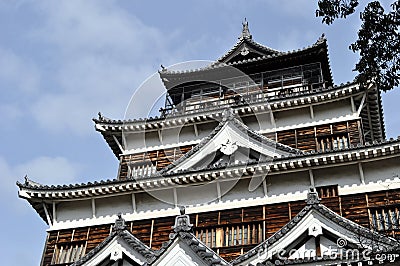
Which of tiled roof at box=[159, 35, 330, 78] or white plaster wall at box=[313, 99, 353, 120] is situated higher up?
tiled roof at box=[159, 35, 330, 78]

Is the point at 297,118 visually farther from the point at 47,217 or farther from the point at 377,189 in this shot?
the point at 47,217

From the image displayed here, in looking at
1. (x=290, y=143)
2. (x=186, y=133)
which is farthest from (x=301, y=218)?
(x=186, y=133)

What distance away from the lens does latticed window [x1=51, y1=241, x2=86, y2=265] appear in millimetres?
20297

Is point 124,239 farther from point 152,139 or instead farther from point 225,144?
point 152,139

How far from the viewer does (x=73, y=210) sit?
21312mm

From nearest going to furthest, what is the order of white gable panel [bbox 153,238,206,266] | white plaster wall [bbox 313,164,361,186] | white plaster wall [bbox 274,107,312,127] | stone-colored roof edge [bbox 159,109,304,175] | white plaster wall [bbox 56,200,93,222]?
white gable panel [bbox 153,238,206,266], white plaster wall [bbox 313,164,361,186], stone-colored roof edge [bbox 159,109,304,175], white plaster wall [bbox 56,200,93,222], white plaster wall [bbox 274,107,312,127]

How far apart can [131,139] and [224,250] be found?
8.23 m

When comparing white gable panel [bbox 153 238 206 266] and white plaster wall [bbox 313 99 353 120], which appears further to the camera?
white plaster wall [bbox 313 99 353 120]

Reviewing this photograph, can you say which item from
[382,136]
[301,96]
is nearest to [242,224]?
[301,96]

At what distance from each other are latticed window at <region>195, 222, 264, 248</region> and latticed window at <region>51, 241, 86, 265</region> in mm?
4681

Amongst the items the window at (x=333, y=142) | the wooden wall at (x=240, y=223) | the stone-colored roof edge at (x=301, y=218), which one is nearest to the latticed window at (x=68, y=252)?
the wooden wall at (x=240, y=223)

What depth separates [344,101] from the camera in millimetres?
22469

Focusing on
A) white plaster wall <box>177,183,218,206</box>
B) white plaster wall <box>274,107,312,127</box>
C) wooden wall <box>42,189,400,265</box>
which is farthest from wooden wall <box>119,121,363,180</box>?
wooden wall <box>42,189,400,265</box>

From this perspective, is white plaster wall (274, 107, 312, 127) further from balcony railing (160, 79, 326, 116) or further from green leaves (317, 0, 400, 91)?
green leaves (317, 0, 400, 91)
